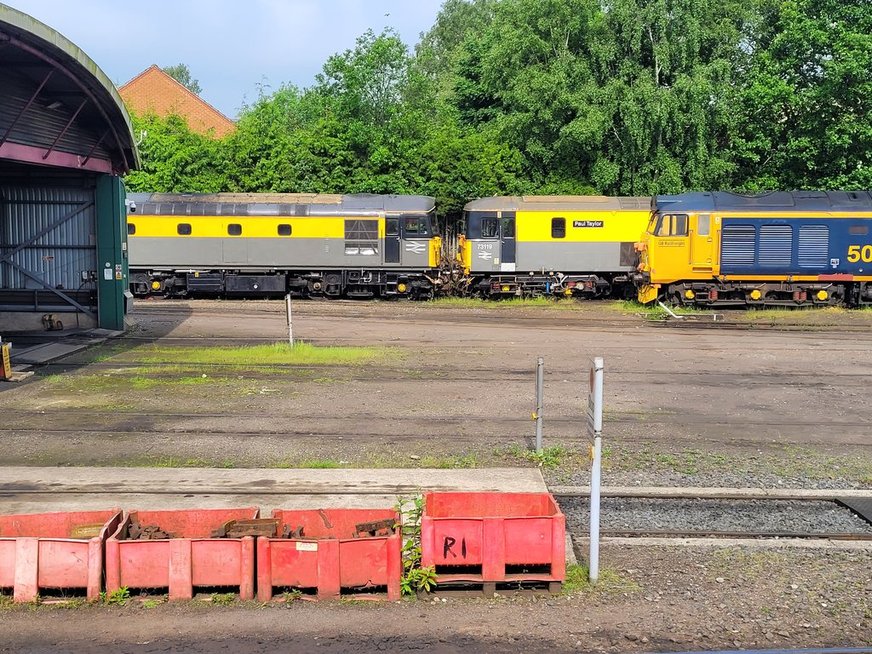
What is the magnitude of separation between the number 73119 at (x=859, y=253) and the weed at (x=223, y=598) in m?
27.6

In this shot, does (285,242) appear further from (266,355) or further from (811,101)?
(811,101)

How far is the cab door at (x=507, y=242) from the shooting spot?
106ft

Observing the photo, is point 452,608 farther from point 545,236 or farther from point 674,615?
point 545,236

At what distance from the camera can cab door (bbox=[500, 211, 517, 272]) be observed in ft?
106

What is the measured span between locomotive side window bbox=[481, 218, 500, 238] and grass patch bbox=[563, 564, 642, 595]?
25.6m

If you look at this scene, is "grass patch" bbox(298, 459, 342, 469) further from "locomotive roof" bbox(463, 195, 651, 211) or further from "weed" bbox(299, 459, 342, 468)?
"locomotive roof" bbox(463, 195, 651, 211)

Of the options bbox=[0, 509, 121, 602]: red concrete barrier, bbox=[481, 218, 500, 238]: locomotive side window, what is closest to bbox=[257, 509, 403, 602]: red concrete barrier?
bbox=[0, 509, 121, 602]: red concrete barrier

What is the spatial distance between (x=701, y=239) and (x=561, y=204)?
Result: 578 cm

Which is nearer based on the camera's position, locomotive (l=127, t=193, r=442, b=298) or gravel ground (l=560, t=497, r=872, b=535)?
gravel ground (l=560, t=497, r=872, b=535)

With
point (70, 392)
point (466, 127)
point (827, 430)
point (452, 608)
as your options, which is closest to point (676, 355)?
point (827, 430)

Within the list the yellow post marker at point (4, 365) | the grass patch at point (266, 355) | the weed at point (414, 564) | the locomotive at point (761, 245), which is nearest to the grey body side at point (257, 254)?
the locomotive at point (761, 245)

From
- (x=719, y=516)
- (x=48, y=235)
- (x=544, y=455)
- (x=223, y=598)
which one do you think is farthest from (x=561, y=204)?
(x=223, y=598)

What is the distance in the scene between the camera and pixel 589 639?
6.21 meters

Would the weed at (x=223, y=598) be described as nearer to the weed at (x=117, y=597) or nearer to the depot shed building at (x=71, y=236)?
→ the weed at (x=117, y=597)
